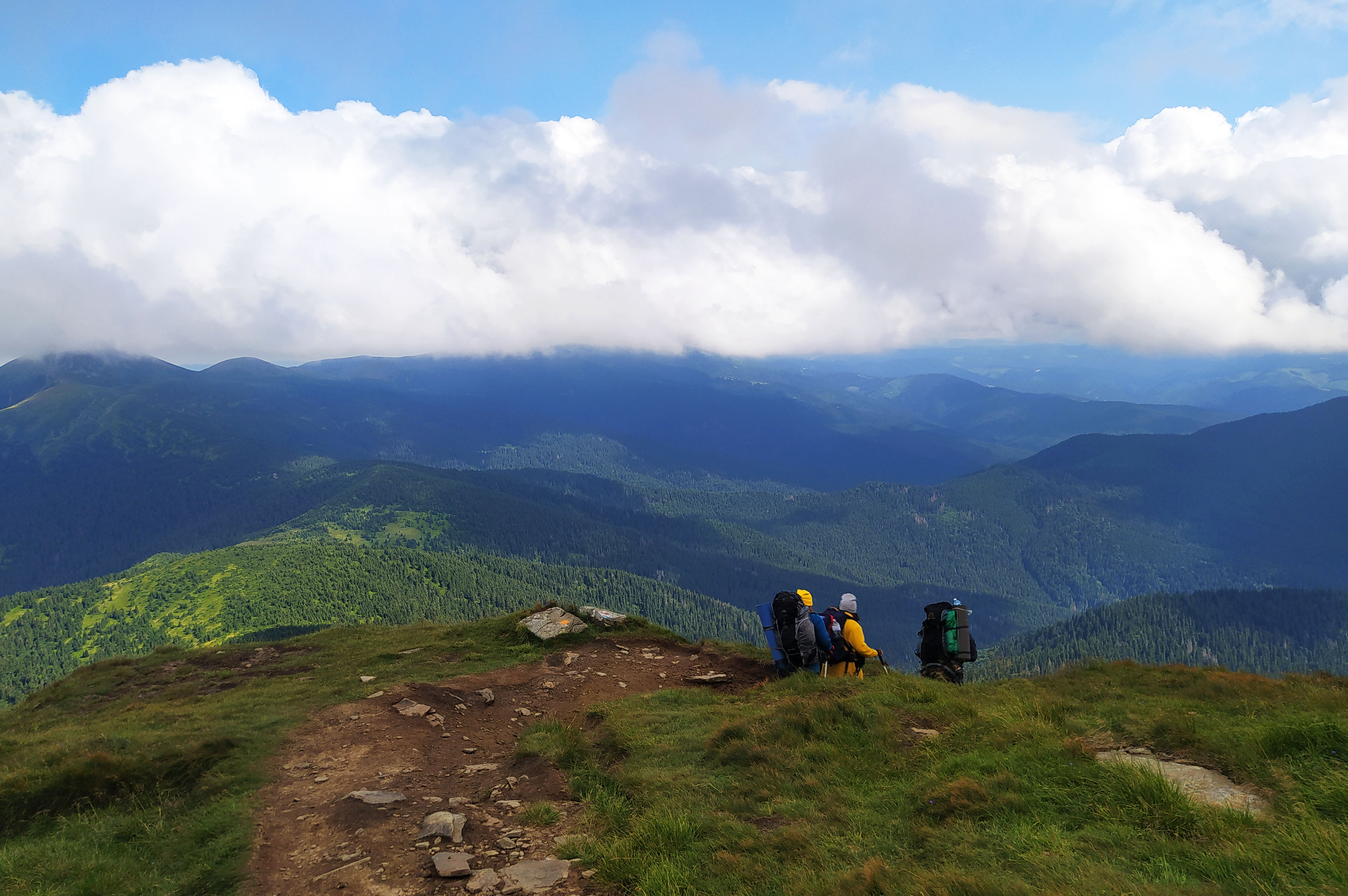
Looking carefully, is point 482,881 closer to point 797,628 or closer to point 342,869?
point 342,869

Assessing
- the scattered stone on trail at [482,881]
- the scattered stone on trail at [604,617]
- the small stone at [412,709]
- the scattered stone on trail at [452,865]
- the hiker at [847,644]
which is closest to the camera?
the scattered stone on trail at [482,881]

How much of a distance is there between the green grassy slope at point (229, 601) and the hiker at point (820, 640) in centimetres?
14818

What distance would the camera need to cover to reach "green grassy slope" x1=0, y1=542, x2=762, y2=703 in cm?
14488

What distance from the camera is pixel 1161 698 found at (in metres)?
13.4

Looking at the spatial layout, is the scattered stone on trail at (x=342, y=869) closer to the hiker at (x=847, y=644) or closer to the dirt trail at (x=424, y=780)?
the dirt trail at (x=424, y=780)

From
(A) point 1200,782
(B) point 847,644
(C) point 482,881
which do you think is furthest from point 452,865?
(B) point 847,644

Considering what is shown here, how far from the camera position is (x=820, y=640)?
1795 cm

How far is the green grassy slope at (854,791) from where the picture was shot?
6.55 metres

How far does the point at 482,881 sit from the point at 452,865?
0.68 metres

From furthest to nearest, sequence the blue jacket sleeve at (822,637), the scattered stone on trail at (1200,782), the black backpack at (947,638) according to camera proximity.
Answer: the black backpack at (947,638), the blue jacket sleeve at (822,637), the scattered stone on trail at (1200,782)

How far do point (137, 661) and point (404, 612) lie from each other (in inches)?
5552

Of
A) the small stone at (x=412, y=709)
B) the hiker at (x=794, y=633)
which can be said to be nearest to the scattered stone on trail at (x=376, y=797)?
the small stone at (x=412, y=709)

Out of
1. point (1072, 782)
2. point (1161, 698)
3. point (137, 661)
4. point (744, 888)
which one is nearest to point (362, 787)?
point (744, 888)

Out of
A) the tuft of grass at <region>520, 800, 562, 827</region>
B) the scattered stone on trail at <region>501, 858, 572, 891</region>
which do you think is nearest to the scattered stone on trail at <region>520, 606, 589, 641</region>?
the tuft of grass at <region>520, 800, 562, 827</region>
